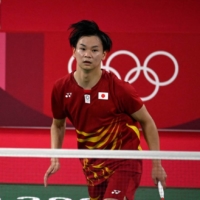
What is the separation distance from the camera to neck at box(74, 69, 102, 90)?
12.5 ft

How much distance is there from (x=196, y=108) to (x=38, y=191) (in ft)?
8.86

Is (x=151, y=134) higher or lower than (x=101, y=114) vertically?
lower

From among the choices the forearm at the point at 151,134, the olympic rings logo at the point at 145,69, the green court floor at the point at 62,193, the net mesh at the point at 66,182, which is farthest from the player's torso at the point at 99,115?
the olympic rings logo at the point at 145,69

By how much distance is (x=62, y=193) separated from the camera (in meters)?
5.78

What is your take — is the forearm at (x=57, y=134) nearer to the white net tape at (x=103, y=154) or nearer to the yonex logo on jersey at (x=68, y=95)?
the yonex logo on jersey at (x=68, y=95)

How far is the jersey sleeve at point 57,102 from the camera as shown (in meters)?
3.91

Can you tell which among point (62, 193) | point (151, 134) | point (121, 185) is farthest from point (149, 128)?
point (62, 193)

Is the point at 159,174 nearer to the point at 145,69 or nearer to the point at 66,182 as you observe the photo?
the point at 66,182

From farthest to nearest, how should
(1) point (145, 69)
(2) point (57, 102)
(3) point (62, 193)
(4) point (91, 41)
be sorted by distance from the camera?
(1) point (145, 69), (3) point (62, 193), (2) point (57, 102), (4) point (91, 41)

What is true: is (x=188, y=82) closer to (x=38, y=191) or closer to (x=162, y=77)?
(x=162, y=77)

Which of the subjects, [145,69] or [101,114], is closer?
[101,114]

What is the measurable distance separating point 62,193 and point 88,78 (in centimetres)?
220

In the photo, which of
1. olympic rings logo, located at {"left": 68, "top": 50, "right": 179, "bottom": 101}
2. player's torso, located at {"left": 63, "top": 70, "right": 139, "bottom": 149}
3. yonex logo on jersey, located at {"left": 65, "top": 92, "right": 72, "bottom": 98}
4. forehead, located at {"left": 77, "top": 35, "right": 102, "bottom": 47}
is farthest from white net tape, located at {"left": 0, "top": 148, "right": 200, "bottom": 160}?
olympic rings logo, located at {"left": 68, "top": 50, "right": 179, "bottom": 101}

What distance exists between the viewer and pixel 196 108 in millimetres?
7785
